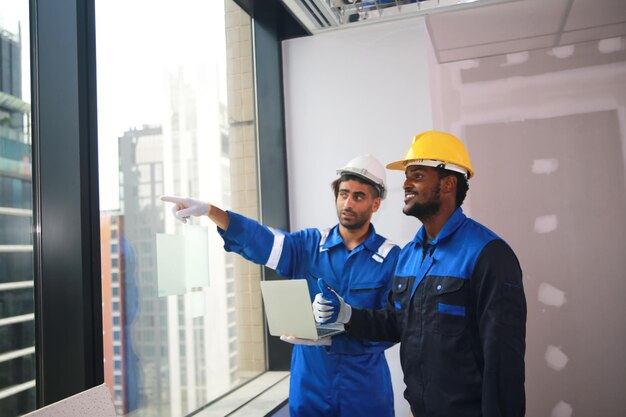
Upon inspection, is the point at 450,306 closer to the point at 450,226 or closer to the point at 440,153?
the point at 450,226

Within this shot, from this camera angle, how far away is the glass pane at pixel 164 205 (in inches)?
78.2

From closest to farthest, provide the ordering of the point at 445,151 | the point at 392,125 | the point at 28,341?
1. the point at 28,341
2. the point at 445,151
3. the point at 392,125

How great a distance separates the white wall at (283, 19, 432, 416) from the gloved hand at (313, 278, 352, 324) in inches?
44.8

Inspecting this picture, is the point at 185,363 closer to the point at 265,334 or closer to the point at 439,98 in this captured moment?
the point at 265,334

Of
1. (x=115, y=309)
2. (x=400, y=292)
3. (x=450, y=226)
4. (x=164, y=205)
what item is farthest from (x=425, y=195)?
(x=115, y=309)

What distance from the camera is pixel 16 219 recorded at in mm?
1573

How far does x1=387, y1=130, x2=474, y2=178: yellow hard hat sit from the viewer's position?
6.40 ft

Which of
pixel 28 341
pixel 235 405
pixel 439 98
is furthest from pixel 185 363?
pixel 439 98

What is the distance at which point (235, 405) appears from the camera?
2.68 metres

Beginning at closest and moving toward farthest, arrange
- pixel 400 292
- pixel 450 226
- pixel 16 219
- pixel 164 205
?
pixel 16 219, pixel 450 226, pixel 400 292, pixel 164 205

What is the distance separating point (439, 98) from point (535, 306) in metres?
1.45

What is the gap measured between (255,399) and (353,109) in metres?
1.77

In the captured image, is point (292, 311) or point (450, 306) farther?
point (292, 311)

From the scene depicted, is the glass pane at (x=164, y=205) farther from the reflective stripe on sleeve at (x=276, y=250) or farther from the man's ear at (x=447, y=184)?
the man's ear at (x=447, y=184)
